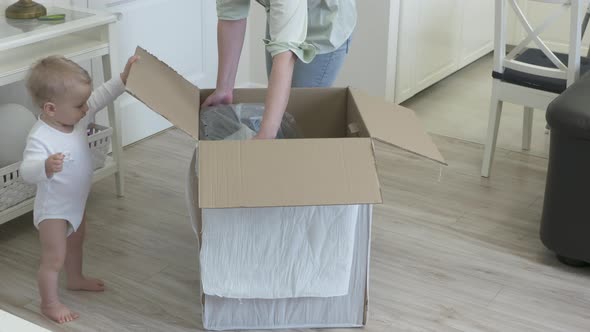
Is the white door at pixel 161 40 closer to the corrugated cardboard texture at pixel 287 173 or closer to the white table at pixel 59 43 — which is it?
the white table at pixel 59 43

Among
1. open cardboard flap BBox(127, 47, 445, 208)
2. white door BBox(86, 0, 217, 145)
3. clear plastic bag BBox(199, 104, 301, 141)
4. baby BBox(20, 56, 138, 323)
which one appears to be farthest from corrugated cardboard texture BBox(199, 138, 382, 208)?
white door BBox(86, 0, 217, 145)

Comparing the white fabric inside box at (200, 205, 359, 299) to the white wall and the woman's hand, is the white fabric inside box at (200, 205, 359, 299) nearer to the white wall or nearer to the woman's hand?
the woman's hand

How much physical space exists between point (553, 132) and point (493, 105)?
26.7 inches

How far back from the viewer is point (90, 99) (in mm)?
2260

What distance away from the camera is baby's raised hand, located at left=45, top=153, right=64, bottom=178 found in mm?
2035

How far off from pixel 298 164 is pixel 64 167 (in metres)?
0.66

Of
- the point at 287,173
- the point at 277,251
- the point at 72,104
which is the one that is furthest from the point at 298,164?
the point at 72,104

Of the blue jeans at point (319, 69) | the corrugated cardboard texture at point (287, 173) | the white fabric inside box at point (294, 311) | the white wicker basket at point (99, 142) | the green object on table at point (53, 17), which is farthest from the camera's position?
the white wicker basket at point (99, 142)

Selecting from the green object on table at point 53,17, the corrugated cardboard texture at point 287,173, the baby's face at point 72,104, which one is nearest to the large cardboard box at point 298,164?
the corrugated cardboard texture at point 287,173

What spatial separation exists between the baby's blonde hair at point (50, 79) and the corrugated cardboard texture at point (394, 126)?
747mm

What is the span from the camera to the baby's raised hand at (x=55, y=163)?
2035 mm

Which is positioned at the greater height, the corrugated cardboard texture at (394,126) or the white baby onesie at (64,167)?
the corrugated cardboard texture at (394,126)

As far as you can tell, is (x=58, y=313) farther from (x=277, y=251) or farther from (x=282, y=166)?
(x=282, y=166)

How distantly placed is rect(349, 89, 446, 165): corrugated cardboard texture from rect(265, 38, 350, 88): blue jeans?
0.09 meters
